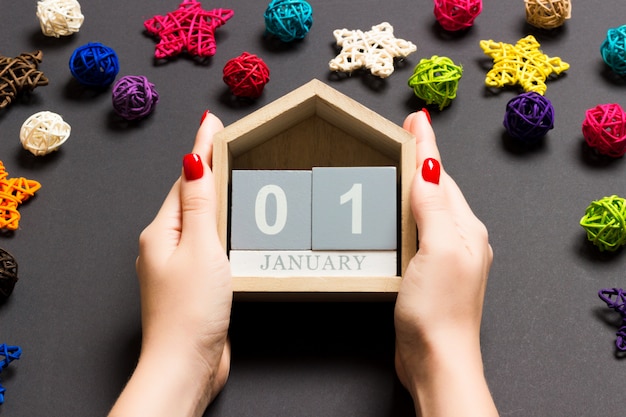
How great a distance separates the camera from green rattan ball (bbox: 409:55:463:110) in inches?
52.3

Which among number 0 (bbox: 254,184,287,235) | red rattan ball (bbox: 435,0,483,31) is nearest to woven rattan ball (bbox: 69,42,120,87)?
number 0 (bbox: 254,184,287,235)

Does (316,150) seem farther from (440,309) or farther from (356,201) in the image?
(440,309)

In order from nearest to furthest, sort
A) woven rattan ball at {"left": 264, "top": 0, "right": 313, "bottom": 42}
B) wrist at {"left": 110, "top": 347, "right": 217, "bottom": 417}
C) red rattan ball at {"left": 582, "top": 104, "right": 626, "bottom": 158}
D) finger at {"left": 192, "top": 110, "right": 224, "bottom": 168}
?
1. wrist at {"left": 110, "top": 347, "right": 217, "bottom": 417}
2. finger at {"left": 192, "top": 110, "right": 224, "bottom": 168}
3. red rattan ball at {"left": 582, "top": 104, "right": 626, "bottom": 158}
4. woven rattan ball at {"left": 264, "top": 0, "right": 313, "bottom": 42}

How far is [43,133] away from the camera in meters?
1.33

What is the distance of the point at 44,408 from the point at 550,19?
1005 millimetres

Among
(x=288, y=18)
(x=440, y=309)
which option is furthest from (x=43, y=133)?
(x=440, y=309)

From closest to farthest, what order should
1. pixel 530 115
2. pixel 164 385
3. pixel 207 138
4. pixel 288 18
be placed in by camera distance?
pixel 164 385, pixel 207 138, pixel 530 115, pixel 288 18

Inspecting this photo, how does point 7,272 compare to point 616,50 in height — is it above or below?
below

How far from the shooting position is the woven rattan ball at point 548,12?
55.7 inches

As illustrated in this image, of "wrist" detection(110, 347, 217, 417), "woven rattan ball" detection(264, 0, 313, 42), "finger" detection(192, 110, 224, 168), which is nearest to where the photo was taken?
"wrist" detection(110, 347, 217, 417)

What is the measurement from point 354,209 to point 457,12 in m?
0.49

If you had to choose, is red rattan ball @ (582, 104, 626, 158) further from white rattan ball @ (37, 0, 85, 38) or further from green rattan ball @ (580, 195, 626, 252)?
white rattan ball @ (37, 0, 85, 38)

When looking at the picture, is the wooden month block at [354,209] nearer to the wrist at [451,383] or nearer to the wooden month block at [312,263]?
the wooden month block at [312,263]

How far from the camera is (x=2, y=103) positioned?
4.55ft
